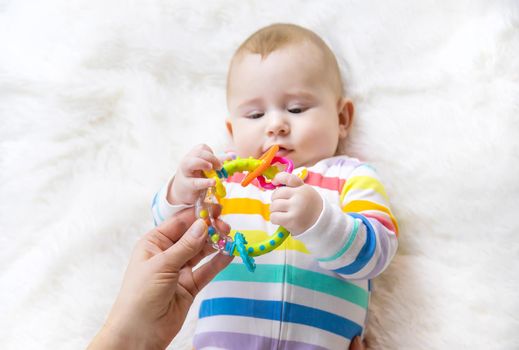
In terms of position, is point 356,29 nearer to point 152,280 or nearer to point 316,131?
point 316,131

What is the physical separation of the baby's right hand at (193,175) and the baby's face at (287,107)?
0.72 ft

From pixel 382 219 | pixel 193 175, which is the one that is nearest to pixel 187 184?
pixel 193 175

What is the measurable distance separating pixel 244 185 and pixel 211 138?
0.54 m

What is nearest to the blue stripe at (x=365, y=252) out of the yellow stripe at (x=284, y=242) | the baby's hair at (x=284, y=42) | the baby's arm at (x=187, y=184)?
the yellow stripe at (x=284, y=242)

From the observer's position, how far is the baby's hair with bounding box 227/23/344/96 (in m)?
1.47

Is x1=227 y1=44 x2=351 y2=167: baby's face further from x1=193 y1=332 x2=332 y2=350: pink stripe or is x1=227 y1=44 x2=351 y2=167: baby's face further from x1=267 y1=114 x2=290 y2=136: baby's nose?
x1=193 y1=332 x2=332 y2=350: pink stripe

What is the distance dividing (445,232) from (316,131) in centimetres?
42

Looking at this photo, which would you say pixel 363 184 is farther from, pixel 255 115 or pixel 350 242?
pixel 255 115

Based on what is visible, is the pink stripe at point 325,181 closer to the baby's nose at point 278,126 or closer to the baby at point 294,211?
the baby at point 294,211

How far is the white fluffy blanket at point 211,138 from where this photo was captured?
4.53 feet

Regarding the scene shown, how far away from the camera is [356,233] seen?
1164 millimetres

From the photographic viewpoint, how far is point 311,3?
1725 mm

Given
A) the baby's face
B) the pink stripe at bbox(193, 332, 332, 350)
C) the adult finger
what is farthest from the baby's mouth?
the pink stripe at bbox(193, 332, 332, 350)

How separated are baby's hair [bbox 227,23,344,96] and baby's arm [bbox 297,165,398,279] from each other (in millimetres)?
349
